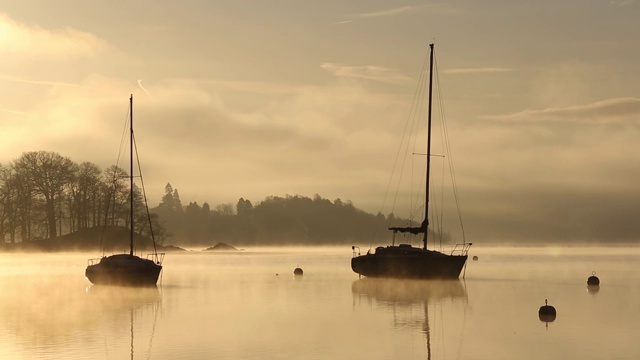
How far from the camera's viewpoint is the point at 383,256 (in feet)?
253

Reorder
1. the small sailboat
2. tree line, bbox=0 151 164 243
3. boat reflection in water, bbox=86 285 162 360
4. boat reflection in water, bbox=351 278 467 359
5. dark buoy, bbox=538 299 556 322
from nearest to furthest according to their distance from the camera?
1. boat reflection in water, bbox=86 285 162 360
2. boat reflection in water, bbox=351 278 467 359
3. dark buoy, bbox=538 299 556 322
4. the small sailboat
5. tree line, bbox=0 151 164 243

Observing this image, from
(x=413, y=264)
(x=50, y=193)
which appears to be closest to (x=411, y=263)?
(x=413, y=264)

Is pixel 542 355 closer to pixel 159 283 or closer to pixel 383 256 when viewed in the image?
pixel 383 256

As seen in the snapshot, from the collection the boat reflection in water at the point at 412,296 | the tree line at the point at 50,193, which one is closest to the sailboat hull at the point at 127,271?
the boat reflection in water at the point at 412,296

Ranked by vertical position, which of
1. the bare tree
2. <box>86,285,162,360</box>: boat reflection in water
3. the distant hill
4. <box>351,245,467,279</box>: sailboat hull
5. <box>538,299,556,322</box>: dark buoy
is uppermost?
the bare tree

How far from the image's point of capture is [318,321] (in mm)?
46500

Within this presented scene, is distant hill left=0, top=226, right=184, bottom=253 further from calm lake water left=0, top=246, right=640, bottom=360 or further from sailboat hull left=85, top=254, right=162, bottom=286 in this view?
sailboat hull left=85, top=254, right=162, bottom=286

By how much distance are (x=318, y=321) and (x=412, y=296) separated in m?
17.6

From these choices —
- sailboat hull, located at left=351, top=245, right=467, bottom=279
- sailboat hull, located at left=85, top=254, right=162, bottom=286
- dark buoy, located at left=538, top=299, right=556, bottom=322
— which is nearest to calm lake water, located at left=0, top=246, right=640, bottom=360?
dark buoy, located at left=538, top=299, right=556, bottom=322

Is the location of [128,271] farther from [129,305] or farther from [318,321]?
[318,321]

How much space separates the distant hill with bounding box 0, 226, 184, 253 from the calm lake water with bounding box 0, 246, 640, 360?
3484 inches

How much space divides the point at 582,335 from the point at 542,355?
736 centimetres

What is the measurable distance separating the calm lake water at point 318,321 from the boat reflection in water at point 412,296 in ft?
0.27

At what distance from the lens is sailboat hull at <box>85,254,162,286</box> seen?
228 feet
